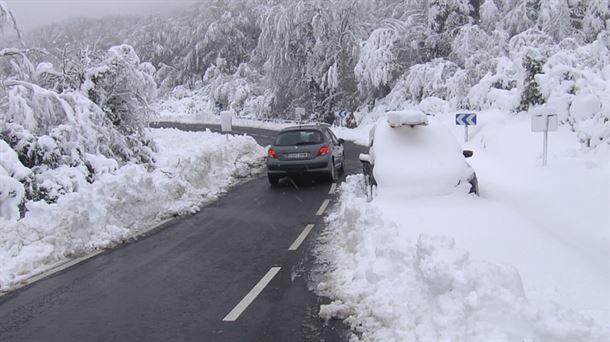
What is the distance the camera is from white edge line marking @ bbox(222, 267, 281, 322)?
5.40 meters

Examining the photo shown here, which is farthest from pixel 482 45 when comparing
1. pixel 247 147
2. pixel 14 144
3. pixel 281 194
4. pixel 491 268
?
pixel 491 268

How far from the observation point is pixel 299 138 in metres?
14.3

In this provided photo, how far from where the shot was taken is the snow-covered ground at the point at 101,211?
7.62m

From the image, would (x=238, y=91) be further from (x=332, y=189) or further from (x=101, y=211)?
(x=101, y=211)

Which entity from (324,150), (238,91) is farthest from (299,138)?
(238,91)

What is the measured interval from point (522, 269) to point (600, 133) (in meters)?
5.86

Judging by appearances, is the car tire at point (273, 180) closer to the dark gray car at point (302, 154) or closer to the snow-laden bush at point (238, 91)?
the dark gray car at point (302, 154)

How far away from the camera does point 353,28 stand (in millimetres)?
37375

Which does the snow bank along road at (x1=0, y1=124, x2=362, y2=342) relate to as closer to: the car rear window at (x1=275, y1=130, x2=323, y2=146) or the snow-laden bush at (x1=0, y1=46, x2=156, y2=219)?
→ the snow-laden bush at (x1=0, y1=46, x2=156, y2=219)

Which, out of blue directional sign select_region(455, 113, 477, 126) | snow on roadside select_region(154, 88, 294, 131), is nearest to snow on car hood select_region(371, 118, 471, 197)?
blue directional sign select_region(455, 113, 477, 126)

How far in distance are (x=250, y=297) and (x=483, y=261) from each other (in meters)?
2.57

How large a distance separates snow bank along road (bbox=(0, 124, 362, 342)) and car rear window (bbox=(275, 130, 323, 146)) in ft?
15.1

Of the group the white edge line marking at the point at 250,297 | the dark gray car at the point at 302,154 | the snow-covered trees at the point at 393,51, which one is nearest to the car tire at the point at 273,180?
the dark gray car at the point at 302,154

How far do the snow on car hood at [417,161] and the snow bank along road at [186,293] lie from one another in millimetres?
1580
